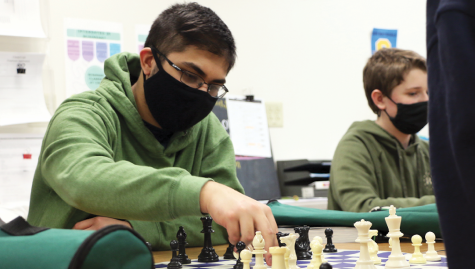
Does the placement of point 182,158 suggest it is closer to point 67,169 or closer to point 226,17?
point 67,169

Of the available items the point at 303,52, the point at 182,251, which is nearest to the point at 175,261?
the point at 182,251

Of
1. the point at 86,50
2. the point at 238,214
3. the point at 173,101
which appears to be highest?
the point at 86,50

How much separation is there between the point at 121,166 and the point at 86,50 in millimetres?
1617

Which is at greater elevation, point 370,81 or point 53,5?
point 53,5

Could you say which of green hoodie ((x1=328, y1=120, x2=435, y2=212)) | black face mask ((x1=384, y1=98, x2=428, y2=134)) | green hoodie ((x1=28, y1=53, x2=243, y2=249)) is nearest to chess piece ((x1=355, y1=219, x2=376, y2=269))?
green hoodie ((x1=28, y1=53, x2=243, y2=249))

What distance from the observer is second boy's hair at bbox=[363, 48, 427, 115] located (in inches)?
85.9

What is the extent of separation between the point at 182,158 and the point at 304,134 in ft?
5.17

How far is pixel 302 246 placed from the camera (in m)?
1.07

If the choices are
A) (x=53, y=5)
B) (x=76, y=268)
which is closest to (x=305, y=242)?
(x=76, y=268)

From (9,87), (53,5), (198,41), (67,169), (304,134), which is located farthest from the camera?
(304,134)

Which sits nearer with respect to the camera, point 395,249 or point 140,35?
point 395,249

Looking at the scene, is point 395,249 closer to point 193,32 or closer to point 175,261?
point 175,261

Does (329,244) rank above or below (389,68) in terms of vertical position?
below

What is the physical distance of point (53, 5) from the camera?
234 cm
